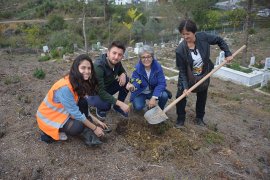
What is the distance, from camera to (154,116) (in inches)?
147

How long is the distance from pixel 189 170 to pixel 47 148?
5.40 ft

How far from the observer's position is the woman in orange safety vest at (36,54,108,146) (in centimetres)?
289

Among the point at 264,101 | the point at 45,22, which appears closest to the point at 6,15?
the point at 45,22

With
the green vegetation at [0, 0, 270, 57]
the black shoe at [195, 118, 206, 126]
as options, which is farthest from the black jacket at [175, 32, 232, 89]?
the green vegetation at [0, 0, 270, 57]

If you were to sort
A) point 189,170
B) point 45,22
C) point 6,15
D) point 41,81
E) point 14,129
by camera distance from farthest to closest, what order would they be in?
point 6,15 < point 45,22 < point 41,81 < point 14,129 < point 189,170

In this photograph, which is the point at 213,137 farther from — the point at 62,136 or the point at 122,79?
the point at 62,136

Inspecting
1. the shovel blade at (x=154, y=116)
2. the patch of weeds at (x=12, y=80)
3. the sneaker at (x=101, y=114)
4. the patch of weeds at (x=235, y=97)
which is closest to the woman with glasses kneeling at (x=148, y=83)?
the shovel blade at (x=154, y=116)

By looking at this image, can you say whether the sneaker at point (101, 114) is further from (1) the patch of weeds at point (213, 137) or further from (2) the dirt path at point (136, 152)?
(1) the patch of weeds at point (213, 137)

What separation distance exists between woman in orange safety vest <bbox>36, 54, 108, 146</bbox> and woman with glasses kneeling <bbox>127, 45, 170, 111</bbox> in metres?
0.80

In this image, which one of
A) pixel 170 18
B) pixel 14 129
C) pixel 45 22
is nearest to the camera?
pixel 14 129

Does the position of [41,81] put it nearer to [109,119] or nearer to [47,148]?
[109,119]

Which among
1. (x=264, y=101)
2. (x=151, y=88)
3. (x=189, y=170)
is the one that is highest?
(x=151, y=88)

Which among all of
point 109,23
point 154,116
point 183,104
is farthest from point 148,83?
point 109,23

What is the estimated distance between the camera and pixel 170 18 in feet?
59.0
